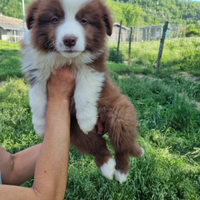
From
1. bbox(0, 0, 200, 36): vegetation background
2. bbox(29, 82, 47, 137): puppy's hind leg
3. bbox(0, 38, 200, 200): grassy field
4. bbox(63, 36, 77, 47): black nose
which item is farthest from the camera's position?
bbox(0, 0, 200, 36): vegetation background

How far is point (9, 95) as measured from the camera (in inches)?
216

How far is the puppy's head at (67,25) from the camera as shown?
164 centimetres

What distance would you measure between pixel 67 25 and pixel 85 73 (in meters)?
0.49

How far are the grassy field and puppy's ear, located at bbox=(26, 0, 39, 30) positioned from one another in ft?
6.90

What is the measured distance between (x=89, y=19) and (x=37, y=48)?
22.2 inches

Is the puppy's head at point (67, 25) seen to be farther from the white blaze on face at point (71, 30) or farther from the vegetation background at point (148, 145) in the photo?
the vegetation background at point (148, 145)

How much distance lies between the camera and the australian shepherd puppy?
1739 millimetres

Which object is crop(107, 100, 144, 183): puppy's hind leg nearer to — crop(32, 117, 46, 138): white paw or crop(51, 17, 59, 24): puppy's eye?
crop(32, 117, 46, 138): white paw

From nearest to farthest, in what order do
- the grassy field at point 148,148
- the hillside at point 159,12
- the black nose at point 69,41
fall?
the black nose at point 69,41 → the grassy field at point 148,148 → the hillside at point 159,12

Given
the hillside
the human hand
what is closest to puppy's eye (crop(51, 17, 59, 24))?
the human hand

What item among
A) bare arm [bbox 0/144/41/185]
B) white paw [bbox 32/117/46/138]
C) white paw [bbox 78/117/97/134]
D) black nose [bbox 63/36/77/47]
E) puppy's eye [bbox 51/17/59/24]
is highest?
puppy's eye [bbox 51/17/59/24]

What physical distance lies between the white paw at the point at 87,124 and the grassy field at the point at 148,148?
1152 mm

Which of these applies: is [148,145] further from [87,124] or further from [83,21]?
[83,21]

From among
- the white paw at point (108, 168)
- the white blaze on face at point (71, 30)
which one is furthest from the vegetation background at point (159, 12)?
the white paw at point (108, 168)
